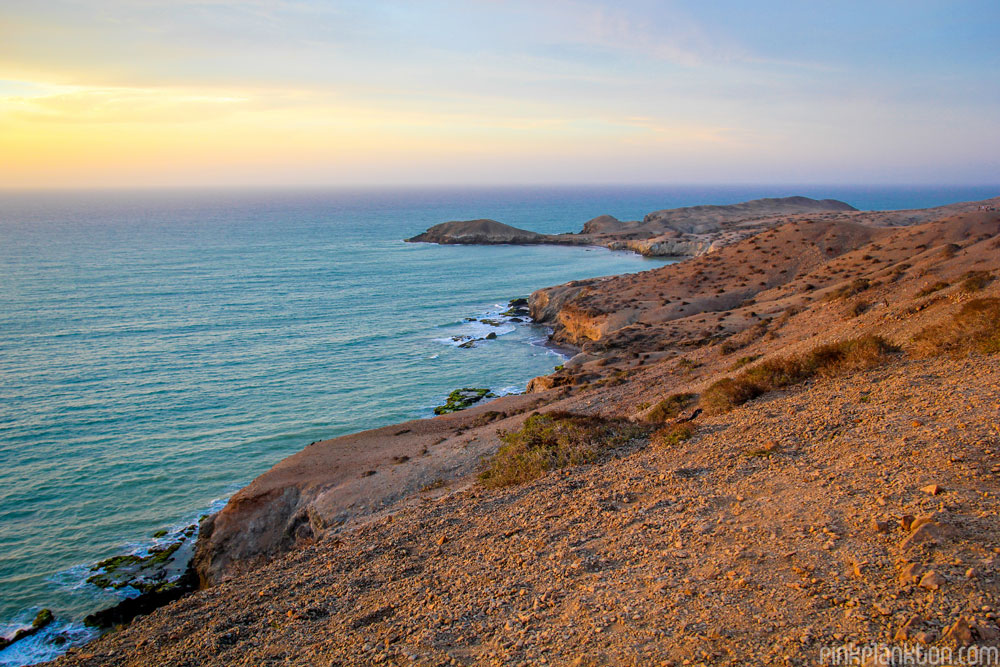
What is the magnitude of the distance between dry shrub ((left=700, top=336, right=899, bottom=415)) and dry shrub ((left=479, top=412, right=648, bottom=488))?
230 cm

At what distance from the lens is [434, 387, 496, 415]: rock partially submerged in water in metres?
31.8

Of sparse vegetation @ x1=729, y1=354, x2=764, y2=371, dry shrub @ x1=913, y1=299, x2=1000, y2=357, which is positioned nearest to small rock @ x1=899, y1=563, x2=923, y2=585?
dry shrub @ x1=913, y1=299, x2=1000, y2=357

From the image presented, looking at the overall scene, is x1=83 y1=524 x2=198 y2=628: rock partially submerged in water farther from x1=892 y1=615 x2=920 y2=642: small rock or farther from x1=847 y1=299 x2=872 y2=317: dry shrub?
x1=847 y1=299 x2=872 y2=317: dry shrub

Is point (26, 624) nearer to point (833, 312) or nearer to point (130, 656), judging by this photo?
point (130, 656)

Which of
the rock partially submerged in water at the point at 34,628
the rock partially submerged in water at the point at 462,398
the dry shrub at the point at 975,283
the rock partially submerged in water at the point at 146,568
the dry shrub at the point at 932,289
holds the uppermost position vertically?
the dry shrub at the point at 975,283

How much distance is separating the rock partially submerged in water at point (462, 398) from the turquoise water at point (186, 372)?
44.0 inches

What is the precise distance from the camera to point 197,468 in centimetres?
2592

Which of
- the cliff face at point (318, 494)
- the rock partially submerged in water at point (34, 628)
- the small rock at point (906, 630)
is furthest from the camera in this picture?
the cliff face at point (318, 494)

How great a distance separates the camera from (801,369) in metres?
16.1

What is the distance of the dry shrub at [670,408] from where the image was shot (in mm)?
16688

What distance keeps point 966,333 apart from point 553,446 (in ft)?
34.6

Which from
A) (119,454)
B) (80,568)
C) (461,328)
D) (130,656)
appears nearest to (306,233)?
(461,328)

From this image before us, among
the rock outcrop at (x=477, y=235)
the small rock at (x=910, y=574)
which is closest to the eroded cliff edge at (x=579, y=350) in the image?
the small rock at (x=910, y=574)

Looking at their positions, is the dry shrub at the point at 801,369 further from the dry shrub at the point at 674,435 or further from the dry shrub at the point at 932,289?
the dry shrub at the point at 932,289
